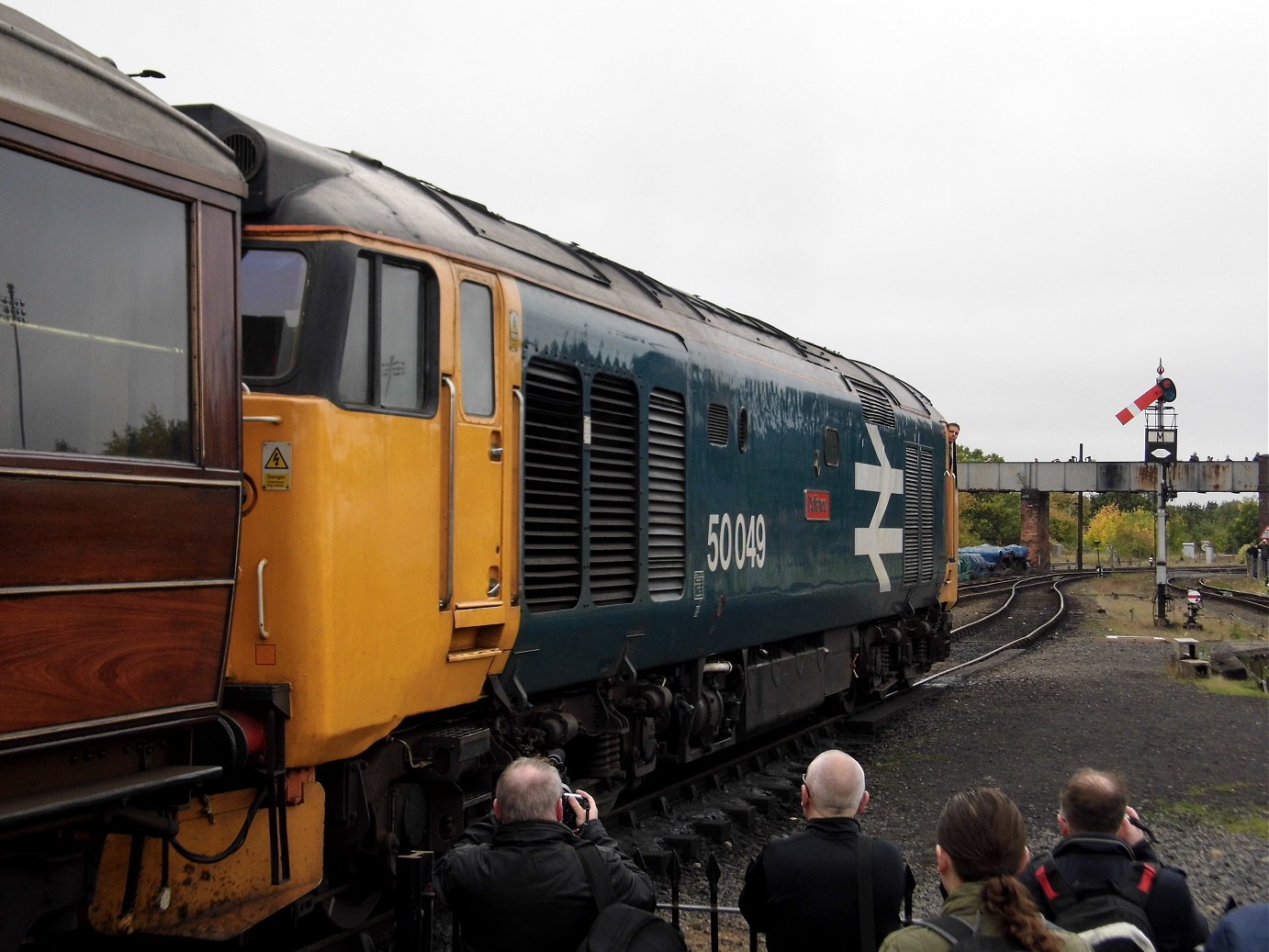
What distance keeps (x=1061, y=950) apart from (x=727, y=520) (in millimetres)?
6126

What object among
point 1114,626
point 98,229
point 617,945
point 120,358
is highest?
point 98,229

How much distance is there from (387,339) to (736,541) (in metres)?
4.30

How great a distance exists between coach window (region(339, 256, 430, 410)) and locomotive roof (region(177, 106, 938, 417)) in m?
0.20

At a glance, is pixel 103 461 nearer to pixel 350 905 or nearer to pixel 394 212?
pixel 394 212

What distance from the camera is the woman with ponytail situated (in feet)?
9.49

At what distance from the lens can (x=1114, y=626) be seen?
2600cm

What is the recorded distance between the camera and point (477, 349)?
19.3 feet

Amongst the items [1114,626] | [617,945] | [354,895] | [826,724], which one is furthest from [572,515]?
[1114,626]

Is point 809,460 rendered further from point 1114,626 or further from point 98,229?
point 1114,626

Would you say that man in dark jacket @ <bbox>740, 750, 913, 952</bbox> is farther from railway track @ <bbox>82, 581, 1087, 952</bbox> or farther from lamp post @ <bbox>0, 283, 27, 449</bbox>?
lamp post @ <bbox>0, 283, 27, 449</bbox>

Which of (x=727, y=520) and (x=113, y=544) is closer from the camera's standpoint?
(x=113, y=544)

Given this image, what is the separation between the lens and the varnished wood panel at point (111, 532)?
356 centimetres

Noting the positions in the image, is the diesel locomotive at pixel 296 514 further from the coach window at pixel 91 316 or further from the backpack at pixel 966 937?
the backpack at pixel 966 937

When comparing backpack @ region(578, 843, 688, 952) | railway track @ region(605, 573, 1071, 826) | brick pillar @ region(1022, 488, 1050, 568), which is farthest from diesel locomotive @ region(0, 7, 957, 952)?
brick pillar @ region(1022, 488, 1050, 568)
